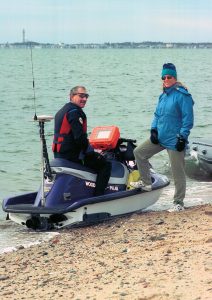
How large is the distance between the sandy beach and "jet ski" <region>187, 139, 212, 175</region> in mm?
4535

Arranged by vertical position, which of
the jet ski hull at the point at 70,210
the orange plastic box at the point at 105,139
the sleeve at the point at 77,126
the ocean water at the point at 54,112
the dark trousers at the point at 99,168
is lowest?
the ocean water at the point at 54,112

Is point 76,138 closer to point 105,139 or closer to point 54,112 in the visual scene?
point 105,139

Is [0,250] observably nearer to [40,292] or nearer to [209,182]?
[40,292]

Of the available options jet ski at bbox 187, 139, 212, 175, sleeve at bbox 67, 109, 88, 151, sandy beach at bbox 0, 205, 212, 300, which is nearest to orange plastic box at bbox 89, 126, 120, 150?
sleeve at bbox 67, 109, 88, 151

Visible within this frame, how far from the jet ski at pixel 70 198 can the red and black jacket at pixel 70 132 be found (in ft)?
0.42

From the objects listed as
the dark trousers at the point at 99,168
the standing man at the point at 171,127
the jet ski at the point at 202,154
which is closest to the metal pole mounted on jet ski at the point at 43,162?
the dark trousers at the point at 99,168

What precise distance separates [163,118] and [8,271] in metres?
2.76

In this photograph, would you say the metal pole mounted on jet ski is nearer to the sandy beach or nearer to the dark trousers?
the dark trousers

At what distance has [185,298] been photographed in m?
4.92

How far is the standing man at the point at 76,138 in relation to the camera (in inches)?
309

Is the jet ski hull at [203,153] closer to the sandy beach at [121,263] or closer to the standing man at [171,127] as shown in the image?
the standing man at [171,127]

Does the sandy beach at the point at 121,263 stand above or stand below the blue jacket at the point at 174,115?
below

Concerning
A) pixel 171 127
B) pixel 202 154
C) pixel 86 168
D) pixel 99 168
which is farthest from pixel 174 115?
pixel 202 154

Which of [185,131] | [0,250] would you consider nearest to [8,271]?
[0,250]
